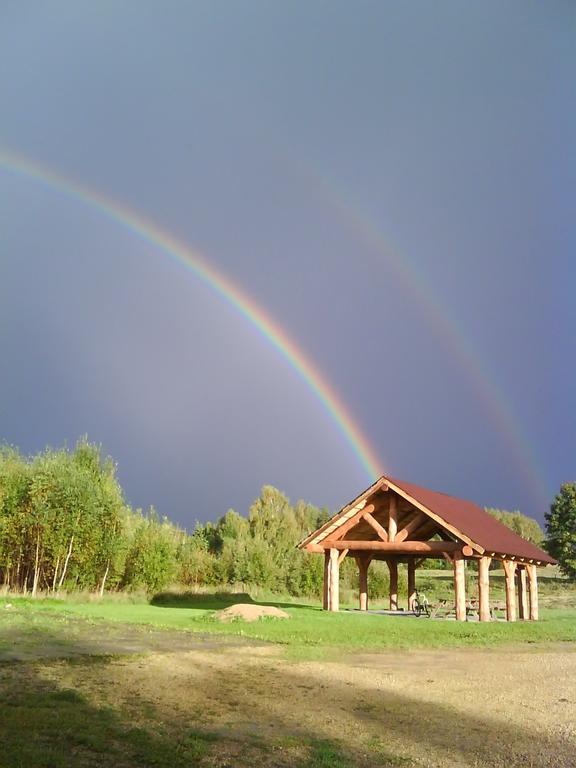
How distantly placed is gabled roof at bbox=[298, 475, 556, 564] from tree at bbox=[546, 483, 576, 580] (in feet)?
95.3

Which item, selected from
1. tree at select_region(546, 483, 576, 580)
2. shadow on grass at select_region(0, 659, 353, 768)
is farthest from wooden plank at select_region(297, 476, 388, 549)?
tree at select_region(546, 483, 576, 580)

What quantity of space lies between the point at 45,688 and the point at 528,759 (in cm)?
506

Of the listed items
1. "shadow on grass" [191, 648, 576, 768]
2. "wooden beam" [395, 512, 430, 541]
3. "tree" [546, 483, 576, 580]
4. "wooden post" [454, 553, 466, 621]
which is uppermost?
"tree" [546, 483, 576, 580]

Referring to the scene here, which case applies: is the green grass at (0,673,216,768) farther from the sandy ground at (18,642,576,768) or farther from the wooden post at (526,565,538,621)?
the wooden post at (526,565,538,621)

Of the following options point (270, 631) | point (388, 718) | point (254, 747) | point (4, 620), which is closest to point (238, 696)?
point (388, 718)

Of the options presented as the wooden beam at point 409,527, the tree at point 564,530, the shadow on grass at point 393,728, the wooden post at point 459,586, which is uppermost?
the tree at point 564,530

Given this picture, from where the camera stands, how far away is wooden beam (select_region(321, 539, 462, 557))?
21.3 meters

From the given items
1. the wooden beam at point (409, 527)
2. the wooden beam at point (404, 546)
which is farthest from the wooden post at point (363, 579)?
the wooden beam at point (409, 527)

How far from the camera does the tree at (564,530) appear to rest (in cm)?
5297

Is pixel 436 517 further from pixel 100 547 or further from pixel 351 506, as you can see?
pixel 100 547

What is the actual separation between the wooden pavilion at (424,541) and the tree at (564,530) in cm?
2768

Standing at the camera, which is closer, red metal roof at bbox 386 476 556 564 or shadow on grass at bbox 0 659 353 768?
shadow on grass at bbox 0 659 353 768

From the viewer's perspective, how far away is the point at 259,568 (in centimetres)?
3934

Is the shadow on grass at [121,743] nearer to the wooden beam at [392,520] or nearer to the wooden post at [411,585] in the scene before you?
the wooden beam at [392,520]
